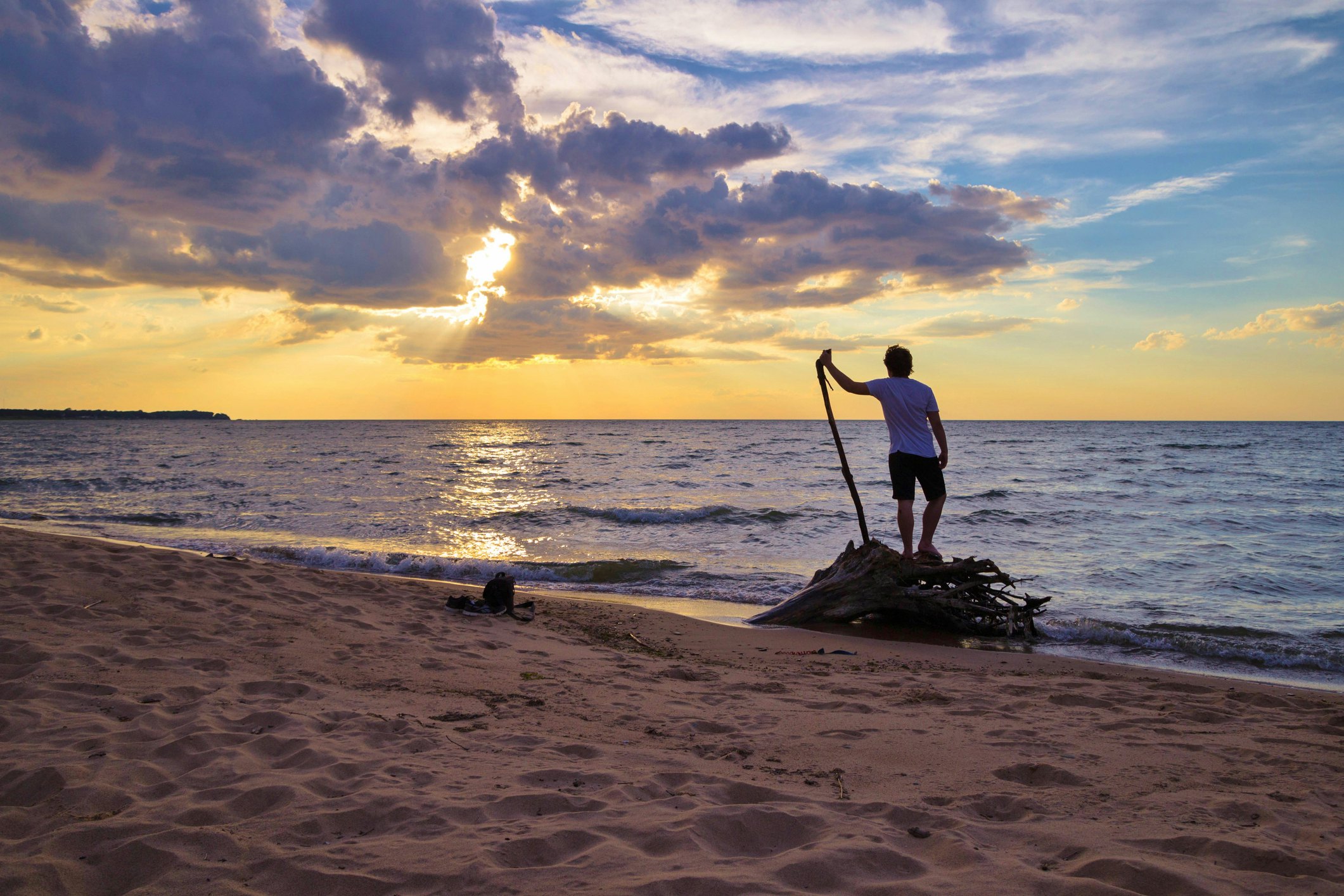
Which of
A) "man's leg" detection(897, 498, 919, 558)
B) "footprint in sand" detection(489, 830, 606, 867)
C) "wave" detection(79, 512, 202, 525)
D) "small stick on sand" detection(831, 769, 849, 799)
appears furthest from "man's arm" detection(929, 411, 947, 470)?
"wave" detection(79, 512, 202, 525)

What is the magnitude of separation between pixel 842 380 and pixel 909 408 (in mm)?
756

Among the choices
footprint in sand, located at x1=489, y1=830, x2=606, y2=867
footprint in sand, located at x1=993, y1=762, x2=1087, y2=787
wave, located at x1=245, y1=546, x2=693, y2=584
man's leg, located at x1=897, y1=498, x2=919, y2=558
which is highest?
man's leg, located at x1=897, y1=498, x2=919, y2=558

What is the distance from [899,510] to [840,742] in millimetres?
3585

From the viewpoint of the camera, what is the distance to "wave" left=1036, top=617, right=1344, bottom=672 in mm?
6969

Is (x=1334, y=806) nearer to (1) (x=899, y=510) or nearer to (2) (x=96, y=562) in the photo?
(1) (x=899, y=510)

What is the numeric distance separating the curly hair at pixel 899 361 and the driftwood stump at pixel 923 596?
189 centimetres

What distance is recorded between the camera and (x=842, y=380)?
265 inches

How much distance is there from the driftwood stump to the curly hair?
1891 mm

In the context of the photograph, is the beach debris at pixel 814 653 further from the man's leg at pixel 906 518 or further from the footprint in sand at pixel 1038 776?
the footprint in sand at pixel 1038 776

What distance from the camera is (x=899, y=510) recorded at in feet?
23.5

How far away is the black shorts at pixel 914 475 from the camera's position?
6918 mm

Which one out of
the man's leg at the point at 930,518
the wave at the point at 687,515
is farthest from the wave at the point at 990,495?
the man's leg at the point at 930,518

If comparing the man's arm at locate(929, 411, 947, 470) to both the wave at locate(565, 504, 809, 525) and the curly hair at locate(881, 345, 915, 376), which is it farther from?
the wave at locate(565, 504, 809, 525)

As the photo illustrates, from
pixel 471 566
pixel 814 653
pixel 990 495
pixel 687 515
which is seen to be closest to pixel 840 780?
pixel 814 653
